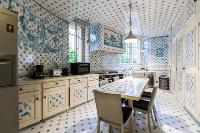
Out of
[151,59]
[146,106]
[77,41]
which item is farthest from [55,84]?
[151,59]

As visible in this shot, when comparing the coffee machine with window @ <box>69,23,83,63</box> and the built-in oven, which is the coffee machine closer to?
the built-in oven

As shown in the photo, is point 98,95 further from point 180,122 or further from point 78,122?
point 180,122

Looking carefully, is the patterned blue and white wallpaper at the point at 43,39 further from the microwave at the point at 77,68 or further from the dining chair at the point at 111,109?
the dining chair at the point at 111,109

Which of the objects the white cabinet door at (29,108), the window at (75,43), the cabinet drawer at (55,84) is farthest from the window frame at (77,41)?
the white cabinet door at (29,108)

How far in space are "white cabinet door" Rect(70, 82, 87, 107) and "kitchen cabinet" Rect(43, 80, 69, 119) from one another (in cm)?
18

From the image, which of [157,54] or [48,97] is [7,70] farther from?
[157,54]

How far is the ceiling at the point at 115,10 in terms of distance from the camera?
3.35 meters

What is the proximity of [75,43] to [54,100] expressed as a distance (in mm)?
2320

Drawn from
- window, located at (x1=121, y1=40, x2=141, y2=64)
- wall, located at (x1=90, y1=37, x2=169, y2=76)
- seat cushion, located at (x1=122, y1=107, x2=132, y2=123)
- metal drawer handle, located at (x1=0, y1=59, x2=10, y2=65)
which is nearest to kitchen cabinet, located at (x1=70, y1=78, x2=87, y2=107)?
seat cushion, located at (x1=122, y1=107, x2=132, y2=123)

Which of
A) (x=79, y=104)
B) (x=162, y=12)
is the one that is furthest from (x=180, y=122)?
(x=162, y=12)

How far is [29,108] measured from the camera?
2.63 metres

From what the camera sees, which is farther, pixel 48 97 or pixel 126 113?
pixel 48 97

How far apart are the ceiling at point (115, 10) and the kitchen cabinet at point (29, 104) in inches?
77.1

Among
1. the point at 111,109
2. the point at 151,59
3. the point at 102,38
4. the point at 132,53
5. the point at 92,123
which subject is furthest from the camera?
the point at 132,53
